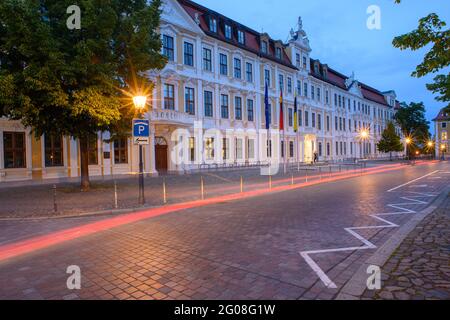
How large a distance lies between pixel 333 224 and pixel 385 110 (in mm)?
76079

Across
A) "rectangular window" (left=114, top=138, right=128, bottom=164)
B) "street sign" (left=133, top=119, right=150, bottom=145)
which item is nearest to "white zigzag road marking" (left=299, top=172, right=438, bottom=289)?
"street sign" (left=133, top=119, right=150, bottom=145)

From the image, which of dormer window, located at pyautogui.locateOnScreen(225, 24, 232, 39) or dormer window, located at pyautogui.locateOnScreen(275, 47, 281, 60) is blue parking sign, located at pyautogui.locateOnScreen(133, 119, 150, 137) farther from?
dormer window, located at pyautogui.locateOnScreen(275, 47, 281, 60)

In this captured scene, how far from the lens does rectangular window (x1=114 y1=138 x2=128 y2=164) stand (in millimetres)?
23281

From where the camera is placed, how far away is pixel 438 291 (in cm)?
378

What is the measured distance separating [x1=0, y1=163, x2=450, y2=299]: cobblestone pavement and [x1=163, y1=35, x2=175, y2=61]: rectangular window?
20.0m

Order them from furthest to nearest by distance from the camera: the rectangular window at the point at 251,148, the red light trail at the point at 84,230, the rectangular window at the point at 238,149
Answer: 1. the rectangular window at the point at 251,148
2. the rectangular window at the point at 238,149
3. the red light trail at the point at 84,230

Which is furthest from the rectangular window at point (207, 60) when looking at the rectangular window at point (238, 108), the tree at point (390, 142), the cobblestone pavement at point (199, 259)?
the tree at point (390, 142)

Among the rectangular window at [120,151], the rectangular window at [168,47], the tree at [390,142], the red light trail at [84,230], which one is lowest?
the red light trail at [84,230]

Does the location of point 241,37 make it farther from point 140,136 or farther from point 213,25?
point 140,136

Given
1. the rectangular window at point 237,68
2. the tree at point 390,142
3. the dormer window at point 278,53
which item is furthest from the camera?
the tree at point 390,142

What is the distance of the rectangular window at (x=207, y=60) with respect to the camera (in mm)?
29286

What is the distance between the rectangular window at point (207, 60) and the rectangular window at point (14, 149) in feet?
55.1

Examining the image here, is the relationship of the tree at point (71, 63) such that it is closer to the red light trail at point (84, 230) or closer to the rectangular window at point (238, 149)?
the red light trail at point (84, 230)
